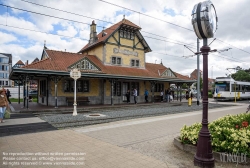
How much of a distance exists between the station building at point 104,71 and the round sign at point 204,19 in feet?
39.6

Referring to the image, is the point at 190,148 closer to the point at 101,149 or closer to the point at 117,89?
the point at 101,149

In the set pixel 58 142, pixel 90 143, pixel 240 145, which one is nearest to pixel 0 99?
pixel 58 142

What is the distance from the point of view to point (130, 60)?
2275 cm

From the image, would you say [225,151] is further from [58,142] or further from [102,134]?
[58,142]

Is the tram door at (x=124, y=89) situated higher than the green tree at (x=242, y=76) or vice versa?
the green tree at (x=242, y=76)

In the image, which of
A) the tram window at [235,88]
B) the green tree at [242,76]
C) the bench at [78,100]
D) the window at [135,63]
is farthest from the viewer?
the green tree at [242,76]

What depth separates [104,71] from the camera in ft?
62.0

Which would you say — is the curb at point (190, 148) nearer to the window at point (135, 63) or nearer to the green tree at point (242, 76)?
the window at point (135, 63)

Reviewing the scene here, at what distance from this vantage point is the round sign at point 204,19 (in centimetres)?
416

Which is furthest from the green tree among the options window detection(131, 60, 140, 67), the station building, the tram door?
the tram door

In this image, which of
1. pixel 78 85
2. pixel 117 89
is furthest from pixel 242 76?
pixel 78 85

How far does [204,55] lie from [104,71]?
15.2 meters

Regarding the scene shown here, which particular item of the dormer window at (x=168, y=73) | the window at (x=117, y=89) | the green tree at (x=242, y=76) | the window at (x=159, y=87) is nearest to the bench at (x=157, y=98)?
the window at (x=159, y=87)

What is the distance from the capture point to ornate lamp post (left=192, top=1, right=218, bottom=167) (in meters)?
3.99
